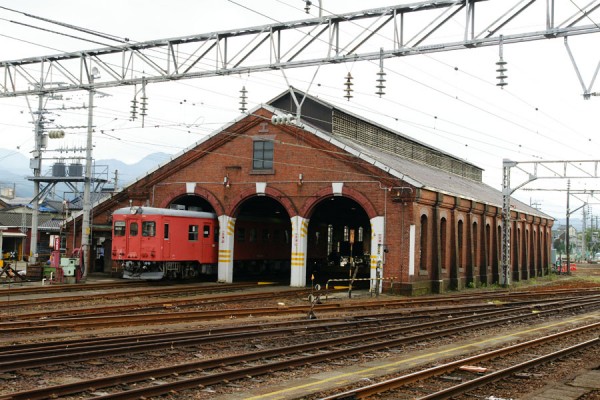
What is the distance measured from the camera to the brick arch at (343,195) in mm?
32312

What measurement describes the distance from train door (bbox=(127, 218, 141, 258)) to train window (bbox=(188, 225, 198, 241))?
9.40ft

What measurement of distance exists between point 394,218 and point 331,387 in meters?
21.2

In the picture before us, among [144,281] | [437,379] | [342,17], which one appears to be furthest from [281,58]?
[144,281]

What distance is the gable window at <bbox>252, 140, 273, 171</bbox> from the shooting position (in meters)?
35.3

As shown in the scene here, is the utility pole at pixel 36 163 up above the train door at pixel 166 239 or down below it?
above

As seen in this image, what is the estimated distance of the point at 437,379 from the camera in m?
12.0

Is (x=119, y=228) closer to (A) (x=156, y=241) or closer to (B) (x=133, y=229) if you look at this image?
(B) (x=133, y=229)

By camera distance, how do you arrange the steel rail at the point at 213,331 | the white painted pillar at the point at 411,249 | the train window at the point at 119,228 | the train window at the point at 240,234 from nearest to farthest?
the steel rail at the point at 213,331 < the white painted pillar at the point at 411,249 < the train window at the point at 119,228 < the train window at the point at 240,234

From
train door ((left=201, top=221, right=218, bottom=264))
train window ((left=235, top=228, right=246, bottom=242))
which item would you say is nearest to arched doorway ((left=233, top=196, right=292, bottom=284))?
train window ((left=235, top=228, right=246, bottom=242))

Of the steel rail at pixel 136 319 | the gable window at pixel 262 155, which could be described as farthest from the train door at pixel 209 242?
the steel rail at pixel 136 319

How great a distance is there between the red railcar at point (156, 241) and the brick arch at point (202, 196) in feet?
4.31

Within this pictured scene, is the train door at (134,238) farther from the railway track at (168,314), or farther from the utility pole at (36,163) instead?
the railway track at (168,314)

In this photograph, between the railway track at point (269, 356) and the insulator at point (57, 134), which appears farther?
the insulator at point (57, 134)

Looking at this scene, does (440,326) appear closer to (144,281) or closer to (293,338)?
(293,338)
